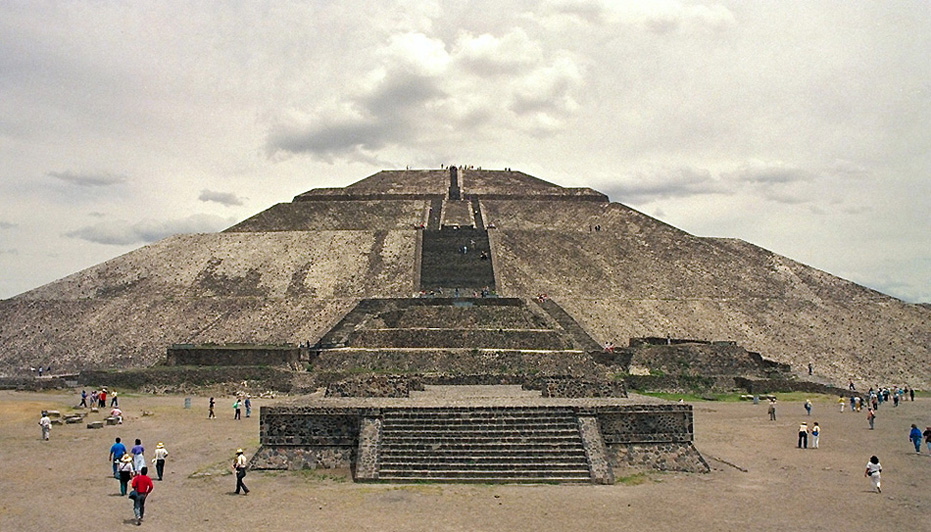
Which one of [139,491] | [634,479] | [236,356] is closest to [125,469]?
[139,491]

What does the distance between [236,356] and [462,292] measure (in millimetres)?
12462

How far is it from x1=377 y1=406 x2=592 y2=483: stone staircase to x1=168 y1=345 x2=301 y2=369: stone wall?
48.8 ft

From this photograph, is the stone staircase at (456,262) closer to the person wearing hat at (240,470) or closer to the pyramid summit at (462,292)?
the pyramid summit at (462,292)

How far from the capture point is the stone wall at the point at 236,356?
93.1ft

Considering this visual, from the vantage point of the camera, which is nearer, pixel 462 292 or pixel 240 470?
pixel 240 470

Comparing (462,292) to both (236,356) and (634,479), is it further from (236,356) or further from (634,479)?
(634,479)

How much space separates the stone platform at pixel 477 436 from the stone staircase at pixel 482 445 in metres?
0.02

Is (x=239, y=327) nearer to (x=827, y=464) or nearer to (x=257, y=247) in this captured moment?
(x=257, y=247)

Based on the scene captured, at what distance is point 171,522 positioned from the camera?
10695 mm

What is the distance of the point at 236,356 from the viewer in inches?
1133

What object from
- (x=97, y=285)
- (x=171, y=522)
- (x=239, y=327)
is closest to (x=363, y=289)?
(x=239, y=327)

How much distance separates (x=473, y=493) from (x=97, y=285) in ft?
117

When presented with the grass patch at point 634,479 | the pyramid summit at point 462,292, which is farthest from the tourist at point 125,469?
the pyramid summit at point 462,292

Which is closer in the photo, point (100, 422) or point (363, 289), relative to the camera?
point (100, 422)
